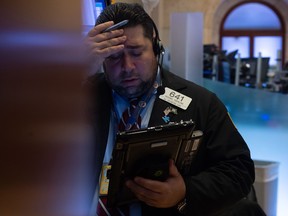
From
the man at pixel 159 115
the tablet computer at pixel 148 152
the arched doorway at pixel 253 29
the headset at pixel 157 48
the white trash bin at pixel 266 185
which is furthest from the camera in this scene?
the arched doorway at pixel 253 29

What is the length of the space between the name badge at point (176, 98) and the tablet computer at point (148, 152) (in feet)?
0.51

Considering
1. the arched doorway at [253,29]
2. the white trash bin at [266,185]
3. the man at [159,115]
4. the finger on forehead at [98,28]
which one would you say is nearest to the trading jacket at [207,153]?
the man at [159,115]

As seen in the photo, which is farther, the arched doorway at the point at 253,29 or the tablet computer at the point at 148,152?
the arched doorway at the point at 253,29

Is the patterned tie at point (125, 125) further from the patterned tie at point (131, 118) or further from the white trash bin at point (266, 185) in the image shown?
the white trash bin at point (266, 185)

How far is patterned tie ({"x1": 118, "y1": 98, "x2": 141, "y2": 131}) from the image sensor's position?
38.4 inches

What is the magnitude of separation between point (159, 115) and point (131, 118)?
75mm

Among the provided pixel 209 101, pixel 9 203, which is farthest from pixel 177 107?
pixel 9 203

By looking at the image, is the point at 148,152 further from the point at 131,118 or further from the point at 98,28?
the point at 98,28

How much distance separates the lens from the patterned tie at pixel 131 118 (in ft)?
3.20

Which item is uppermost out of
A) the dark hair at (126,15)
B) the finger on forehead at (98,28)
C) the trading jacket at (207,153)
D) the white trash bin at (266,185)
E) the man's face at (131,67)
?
the dark hair at (126,15)

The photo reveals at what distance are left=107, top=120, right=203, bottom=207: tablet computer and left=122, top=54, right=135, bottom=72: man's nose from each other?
231 mm

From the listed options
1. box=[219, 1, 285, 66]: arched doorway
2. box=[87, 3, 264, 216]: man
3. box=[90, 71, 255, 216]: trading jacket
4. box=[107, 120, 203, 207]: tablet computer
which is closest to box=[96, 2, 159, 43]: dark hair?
box=[87, 3, 264, 216]: man

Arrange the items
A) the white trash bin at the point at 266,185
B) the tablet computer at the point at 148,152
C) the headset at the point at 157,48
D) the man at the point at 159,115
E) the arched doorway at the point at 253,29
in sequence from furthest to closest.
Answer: the arched doorway at the point at 253,29 < the white trash bin at the point at 266,185 < the headset at the point at 157,48 < the man at the point at 159,115 < the tablet computer at the point at 148,152

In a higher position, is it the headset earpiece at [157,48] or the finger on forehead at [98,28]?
the finger on forehead at [98,28]
